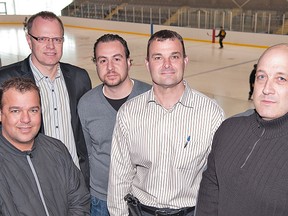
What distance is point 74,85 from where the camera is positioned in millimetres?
3209

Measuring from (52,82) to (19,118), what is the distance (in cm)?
96

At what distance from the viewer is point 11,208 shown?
2049 millimetres

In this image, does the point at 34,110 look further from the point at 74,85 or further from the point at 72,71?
the point at 72,71

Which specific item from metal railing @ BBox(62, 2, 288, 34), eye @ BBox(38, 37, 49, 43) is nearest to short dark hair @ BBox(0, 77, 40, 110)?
eye @ BBox(38, 37, 49, 43)

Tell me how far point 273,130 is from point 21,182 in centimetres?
139

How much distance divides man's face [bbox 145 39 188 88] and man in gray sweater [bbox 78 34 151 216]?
1.56 ft

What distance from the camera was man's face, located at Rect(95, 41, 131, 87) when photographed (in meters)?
2.93

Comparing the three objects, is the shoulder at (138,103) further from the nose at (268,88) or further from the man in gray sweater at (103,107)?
the nose at (268,88)

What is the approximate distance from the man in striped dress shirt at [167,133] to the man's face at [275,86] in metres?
0.61

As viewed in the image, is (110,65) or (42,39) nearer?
(110,65)

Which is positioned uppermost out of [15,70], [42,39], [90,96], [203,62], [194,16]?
[42,39]

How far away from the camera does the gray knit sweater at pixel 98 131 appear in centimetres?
293

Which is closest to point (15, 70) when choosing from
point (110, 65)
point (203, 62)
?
point (110, 65)

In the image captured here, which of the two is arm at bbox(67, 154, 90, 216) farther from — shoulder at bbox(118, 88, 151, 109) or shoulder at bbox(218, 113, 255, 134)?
shoulder at bbox(218, 113, 255, 134)
